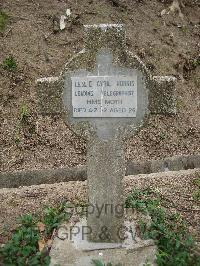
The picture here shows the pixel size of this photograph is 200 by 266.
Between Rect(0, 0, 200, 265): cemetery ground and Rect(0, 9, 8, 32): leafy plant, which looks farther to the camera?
Rect(0, 9, 8, 32): leafy plant

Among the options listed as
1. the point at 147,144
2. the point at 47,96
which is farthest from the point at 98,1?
the point at 47,96

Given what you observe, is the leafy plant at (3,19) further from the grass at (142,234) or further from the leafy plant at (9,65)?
the grass at (142,234)

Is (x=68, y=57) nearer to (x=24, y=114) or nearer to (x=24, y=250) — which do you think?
(x=24, y=114)

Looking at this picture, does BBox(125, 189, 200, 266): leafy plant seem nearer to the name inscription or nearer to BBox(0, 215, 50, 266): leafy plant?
BBox(0, 215, 50, 266): leafy plant

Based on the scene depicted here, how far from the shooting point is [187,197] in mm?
6012

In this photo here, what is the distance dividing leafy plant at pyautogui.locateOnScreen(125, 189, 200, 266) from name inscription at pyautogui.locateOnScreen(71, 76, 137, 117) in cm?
132

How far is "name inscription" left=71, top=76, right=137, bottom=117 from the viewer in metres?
4.30

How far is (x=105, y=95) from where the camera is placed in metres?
4.33

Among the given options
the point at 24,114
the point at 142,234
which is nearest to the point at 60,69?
the point at 24,114

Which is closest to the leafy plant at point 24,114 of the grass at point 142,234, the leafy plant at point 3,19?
the leafy plant at point 3,19

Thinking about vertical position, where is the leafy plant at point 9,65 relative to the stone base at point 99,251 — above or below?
above

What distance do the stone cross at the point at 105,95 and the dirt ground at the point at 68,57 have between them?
364cm

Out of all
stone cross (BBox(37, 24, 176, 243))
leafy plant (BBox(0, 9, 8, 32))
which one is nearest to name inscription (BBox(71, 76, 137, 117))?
stone cross (BBox(37, 24, 176, 243))

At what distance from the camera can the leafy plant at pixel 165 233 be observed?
4641 mm
